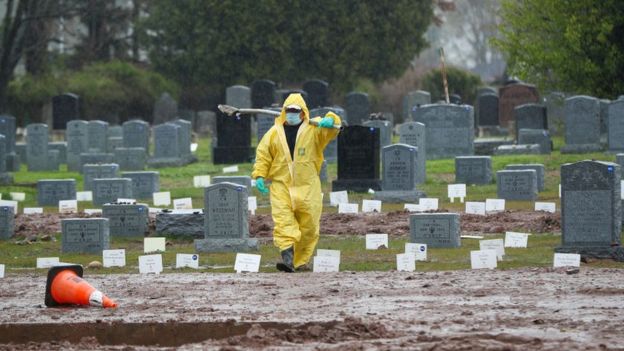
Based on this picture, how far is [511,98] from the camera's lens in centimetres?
5616

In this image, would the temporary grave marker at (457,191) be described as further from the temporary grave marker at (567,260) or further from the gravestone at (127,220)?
the temporary grave marker at (567,260)

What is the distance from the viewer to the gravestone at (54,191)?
31098 mm

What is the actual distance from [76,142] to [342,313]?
28755 mm

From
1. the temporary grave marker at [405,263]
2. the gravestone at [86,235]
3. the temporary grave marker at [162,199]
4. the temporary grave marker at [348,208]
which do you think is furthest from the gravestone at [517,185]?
the temporary grave marker at [405,263]

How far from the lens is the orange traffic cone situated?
15867mm

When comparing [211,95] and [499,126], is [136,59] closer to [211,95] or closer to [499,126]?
[211,95]

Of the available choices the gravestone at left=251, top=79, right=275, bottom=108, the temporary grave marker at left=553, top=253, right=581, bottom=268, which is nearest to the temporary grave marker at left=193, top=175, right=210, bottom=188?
the temporary grave marker at left=553, top=253, right=581, bottom=268

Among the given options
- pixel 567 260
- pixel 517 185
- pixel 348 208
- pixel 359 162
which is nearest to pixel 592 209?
pixel 567 260

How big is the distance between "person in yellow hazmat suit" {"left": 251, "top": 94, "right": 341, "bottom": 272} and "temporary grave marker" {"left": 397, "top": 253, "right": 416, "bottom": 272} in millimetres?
1094

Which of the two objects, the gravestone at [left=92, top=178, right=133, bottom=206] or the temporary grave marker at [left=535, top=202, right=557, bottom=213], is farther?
the gravestone at [left=92, top=178, right=133, bottom=206]

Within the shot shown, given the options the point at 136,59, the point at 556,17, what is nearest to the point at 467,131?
the point at 556,17

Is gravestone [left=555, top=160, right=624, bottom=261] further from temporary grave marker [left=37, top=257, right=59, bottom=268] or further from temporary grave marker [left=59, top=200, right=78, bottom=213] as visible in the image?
temporary grave marker [left=59, top=200, right=78, bottom=213]

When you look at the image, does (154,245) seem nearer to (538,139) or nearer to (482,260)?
(482,260)

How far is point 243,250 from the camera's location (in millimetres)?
21438
